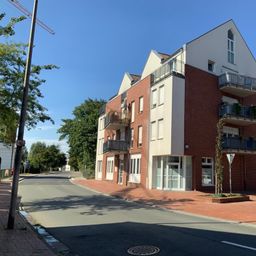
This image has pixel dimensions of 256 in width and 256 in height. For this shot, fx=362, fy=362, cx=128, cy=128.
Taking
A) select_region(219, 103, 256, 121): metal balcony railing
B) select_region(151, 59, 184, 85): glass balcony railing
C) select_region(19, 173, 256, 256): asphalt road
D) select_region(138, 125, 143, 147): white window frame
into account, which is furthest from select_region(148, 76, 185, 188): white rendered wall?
select_region(19, 173, 256, 256): asphalt road

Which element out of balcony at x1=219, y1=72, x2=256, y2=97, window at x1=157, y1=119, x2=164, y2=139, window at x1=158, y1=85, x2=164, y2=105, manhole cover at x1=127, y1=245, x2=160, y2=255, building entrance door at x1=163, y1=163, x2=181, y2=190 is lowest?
manhole cover at x1=127, y1=245, x2=160, y2=255

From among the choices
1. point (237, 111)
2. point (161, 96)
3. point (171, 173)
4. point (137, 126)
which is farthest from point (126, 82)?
point (171, 173)

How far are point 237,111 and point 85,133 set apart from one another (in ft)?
101

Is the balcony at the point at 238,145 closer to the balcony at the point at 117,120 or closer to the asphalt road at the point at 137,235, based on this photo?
the balcony at the point at 117,120

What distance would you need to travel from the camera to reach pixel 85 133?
192ft

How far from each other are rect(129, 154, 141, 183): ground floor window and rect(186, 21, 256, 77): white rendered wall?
10.5 m

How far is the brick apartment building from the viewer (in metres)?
30.2

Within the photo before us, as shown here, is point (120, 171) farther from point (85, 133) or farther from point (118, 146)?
point (85, 133)

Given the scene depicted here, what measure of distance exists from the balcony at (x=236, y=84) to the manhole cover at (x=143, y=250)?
26038mm

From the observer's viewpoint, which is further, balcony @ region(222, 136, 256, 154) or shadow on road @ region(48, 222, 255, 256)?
balcony @ region(222, 136, 256, 154)

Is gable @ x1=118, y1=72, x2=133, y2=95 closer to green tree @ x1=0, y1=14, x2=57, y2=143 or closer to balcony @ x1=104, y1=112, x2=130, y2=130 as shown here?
balcony @ x1=104, y1=112, x2=130, y2=130

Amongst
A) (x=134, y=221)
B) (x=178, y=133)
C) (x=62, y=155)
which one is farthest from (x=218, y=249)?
(x=62, y=155)

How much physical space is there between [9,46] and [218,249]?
11027mm

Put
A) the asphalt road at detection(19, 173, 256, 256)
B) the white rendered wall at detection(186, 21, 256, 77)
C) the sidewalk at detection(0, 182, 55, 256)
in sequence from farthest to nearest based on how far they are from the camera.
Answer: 1. the white rendered wall at detection(186, 21, 256, 77)
2. the asphalt road at detection(19, 173, 256, 256)
3. the sidewalk at detection(0, 182, 55, 256)
